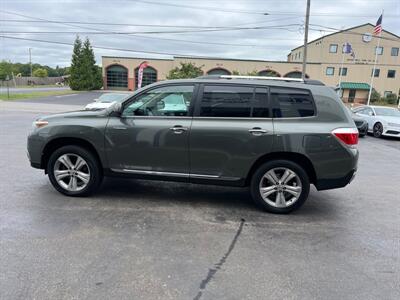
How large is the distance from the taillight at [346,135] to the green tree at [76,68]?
57514mm

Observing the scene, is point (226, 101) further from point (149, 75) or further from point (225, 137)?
point (149, 75)

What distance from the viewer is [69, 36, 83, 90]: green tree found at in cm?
5622

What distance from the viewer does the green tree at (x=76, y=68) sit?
5622cm

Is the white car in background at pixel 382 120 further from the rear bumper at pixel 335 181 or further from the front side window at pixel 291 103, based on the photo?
the front side window at pixel 291 103

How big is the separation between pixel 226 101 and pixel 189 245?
2.05 meters

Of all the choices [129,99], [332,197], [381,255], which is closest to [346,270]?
[381,255]

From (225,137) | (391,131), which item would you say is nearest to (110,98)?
(391,131)

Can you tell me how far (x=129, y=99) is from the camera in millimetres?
4824

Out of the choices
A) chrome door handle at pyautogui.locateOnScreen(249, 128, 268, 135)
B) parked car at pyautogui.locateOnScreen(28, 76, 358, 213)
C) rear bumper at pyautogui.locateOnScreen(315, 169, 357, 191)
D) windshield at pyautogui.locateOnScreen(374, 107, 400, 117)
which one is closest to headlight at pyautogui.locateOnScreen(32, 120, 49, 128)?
parked car at pyautogui.locateOnScreen(28, 76, 358, 213)

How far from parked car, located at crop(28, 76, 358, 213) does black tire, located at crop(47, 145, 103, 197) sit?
0.02m

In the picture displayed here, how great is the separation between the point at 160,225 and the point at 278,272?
63.1 inches

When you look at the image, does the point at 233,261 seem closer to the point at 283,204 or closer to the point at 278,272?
the point at 278,272

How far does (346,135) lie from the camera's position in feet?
14.5

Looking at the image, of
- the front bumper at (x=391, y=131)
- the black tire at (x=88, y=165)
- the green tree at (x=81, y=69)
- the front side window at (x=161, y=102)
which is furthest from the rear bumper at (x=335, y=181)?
the green tree at (x=81, y=69)
